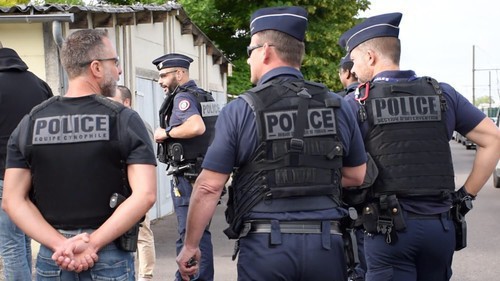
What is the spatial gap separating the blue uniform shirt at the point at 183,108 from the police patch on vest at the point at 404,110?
2.65 metres

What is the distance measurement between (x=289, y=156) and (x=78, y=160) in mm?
1007

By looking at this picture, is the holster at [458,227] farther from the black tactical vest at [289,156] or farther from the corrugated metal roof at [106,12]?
the corrugated metal roof at [106,12]

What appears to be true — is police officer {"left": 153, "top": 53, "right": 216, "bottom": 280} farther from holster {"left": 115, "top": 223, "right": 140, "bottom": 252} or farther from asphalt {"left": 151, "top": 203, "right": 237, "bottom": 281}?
holster {"left": 115, "top": 223, "right": 140, "bottom": 252}

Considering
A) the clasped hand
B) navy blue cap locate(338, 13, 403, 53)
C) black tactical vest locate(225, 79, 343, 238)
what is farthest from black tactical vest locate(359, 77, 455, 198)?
the clasped hand

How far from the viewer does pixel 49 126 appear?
11.6ft

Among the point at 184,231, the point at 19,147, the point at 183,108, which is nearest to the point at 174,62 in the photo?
the point at 183,108

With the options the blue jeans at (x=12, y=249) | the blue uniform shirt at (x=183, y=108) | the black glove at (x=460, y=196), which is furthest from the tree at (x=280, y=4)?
the black glove at (x=460, y=196)

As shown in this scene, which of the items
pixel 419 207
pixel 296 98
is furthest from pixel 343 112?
pixel 419 207

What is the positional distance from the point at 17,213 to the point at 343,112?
1.70 meters

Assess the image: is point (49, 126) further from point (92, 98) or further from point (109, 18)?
point (109, 18)

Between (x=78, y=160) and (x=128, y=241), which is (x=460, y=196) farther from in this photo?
(x=78, y=160)

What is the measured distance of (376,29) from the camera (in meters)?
4.53

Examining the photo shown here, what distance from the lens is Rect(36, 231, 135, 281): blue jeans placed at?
353 cm

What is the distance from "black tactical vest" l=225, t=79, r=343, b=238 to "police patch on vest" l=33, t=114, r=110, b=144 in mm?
700
